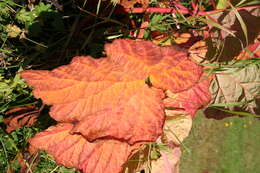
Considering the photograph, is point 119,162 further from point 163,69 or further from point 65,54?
point 65,54

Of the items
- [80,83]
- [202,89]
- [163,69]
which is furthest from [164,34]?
Answer: [80,83]

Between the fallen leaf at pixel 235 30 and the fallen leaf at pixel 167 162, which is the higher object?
the fallen leaf at pixel 235 30

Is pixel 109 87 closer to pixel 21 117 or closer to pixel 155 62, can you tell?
pixel 155 62

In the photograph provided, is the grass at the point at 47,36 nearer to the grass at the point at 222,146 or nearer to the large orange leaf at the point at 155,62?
the large orange leaf at the point at 155,62

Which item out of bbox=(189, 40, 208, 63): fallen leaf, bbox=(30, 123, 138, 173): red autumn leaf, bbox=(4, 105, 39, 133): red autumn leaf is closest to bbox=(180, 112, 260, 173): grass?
bbox=(189, 40, 208, 63): fallen leaf

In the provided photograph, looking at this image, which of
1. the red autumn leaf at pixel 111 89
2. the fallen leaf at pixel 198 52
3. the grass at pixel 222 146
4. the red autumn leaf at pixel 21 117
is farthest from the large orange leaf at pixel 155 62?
the grass at pixel 222 146

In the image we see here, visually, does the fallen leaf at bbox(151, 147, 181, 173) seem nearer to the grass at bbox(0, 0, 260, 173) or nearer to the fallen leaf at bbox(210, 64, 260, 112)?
the fallen leaf at bbox(210, 64, 260, 112)

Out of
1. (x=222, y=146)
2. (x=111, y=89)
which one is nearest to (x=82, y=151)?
(x=111, y=89)
